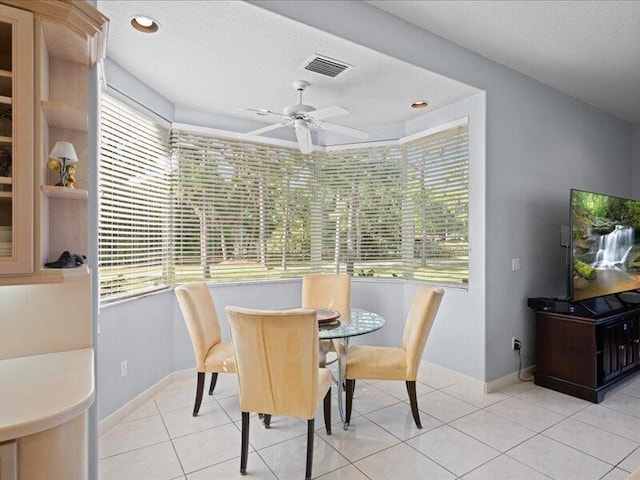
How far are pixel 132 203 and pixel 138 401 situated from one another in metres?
1.61

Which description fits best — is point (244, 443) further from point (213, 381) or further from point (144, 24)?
point (144, 24)

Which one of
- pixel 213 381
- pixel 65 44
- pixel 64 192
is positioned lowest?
pixel 213 381

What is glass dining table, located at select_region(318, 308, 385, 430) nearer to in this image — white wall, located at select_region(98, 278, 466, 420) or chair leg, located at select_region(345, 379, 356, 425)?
chair leg, located at select_region(345, 379, 356, 425)

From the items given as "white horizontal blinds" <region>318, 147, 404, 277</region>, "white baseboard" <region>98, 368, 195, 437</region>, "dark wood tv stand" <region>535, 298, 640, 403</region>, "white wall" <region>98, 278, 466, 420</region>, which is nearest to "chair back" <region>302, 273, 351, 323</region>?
"white wall" <region>98, 278, 466, 420</region>

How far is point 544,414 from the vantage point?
275 centimetres

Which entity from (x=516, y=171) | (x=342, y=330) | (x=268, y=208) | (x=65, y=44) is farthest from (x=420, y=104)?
(x=65, y=44)

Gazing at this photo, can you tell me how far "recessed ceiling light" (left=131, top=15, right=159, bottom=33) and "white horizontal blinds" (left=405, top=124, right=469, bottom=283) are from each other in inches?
105

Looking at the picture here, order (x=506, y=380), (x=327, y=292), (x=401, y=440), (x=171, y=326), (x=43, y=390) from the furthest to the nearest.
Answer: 1. (x=327, y=292)
2. (x=171, y=326)
3. (x=506, y=380)
4. (x=401, y=440)
5. (x=43, y=390)

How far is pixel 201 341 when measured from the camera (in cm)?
270

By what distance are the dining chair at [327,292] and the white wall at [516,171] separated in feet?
4.07

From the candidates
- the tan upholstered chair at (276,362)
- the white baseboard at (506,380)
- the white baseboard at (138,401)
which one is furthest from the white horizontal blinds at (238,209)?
the white baseboard at (506,380)

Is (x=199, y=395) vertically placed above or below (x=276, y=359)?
below

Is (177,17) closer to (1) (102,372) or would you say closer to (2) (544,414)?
(1) (102,372)

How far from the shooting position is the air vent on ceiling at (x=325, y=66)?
2572 millimetres
